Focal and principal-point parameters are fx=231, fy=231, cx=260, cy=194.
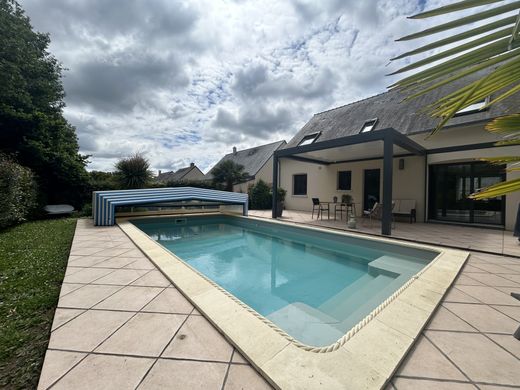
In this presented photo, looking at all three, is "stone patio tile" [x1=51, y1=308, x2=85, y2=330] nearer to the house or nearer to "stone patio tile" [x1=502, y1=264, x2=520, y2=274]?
"stone patio tile" [x1=502, y1=264, x2=520, y2=274]

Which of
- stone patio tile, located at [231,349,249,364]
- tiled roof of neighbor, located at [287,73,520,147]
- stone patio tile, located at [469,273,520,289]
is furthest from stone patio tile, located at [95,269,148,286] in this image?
tiled roof of neighbor, located at [287,73,520,147]

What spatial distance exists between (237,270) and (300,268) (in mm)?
1256

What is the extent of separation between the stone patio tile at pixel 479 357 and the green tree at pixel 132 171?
11493mm

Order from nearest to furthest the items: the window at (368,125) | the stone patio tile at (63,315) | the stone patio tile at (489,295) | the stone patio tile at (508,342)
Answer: the stone patio tile at (508,342) < the stone patio tile at (63,315) < the stone patio tile at (489,295) < the window at (368,125)

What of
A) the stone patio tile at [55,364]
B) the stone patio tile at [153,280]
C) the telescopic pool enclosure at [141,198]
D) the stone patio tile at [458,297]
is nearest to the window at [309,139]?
the telescopic pool enclosure at [141,198]

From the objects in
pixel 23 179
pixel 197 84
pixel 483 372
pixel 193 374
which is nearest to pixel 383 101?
pixel 197 84

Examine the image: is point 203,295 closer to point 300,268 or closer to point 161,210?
point 300,268

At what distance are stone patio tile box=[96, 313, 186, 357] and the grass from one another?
0.41 metres

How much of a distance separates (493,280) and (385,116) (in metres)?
8.78

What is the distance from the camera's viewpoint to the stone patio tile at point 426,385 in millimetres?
1363

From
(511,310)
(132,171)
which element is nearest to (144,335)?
(511,310)

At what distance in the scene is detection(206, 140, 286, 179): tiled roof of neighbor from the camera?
1886 cm

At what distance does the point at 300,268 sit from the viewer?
4621mm

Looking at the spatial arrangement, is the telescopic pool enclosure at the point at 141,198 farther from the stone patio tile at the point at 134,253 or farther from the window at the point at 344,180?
the window at the point at 344,180
